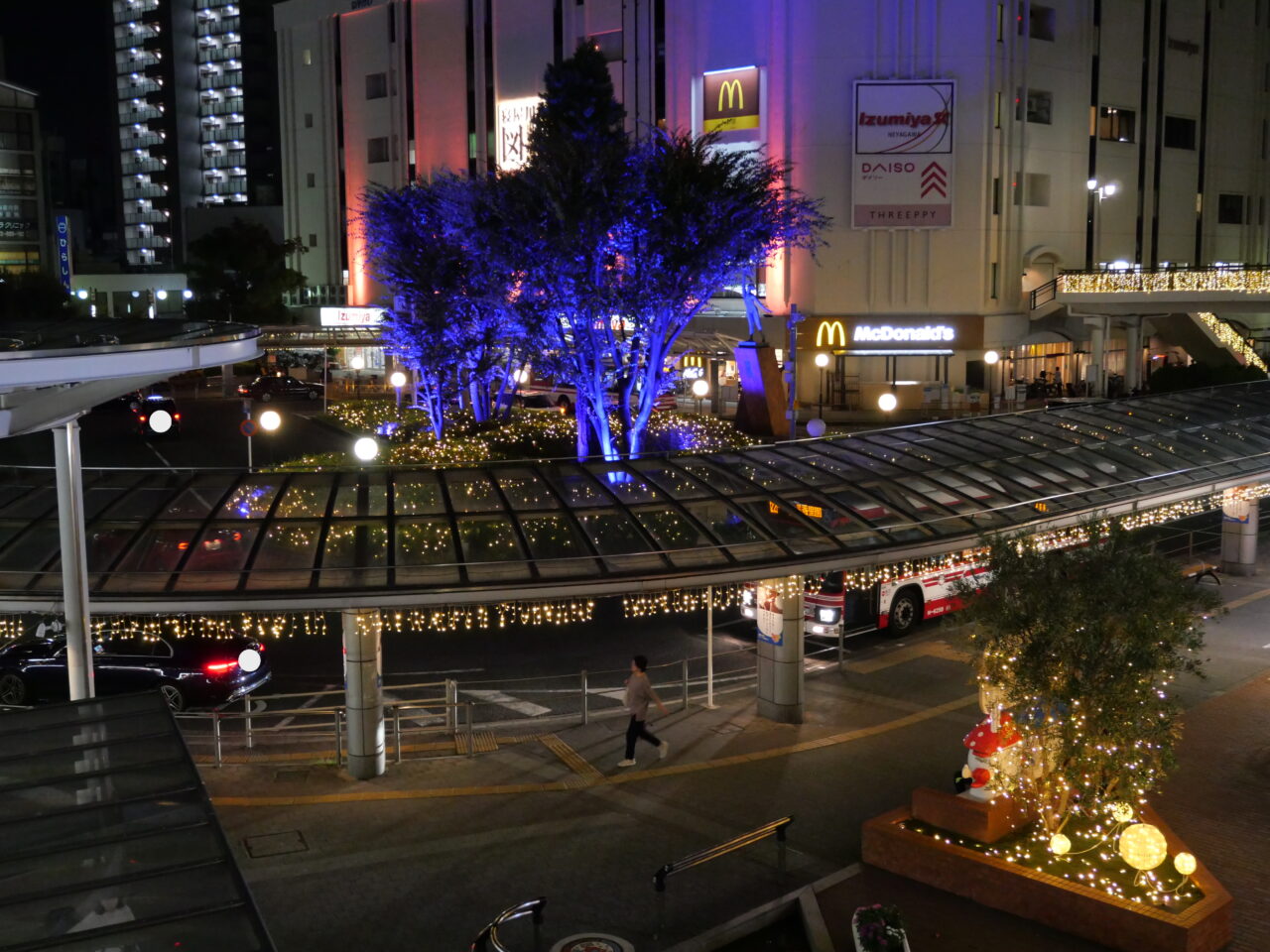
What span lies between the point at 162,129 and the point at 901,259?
98817 millimetres

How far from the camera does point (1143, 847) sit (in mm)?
11336

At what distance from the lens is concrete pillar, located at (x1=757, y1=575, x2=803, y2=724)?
16469mm

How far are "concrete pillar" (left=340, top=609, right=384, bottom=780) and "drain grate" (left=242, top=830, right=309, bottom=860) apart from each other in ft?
5.21

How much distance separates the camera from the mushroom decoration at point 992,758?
12175 mm

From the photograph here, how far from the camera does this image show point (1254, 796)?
1426 centimetres

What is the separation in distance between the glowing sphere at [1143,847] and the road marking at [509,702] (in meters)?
8.73

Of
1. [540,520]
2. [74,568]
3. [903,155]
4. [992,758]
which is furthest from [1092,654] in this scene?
[903,155]

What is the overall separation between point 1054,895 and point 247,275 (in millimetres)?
72576

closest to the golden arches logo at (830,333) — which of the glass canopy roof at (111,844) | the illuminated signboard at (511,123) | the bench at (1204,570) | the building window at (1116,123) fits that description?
the building window at (1116,123)

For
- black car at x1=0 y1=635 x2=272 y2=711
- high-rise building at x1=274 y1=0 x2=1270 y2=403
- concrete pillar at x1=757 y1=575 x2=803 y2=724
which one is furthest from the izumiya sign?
black car at x1=0 y1=635 x2=272 y2=711

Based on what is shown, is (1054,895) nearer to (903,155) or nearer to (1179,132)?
(903,155)

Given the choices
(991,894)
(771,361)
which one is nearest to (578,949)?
(991,894)

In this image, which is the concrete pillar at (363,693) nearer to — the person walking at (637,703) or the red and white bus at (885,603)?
the person walking at (637,703)

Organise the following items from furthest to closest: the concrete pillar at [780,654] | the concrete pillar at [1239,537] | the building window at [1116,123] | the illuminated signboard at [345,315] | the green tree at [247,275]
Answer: the green tree at [247,275]
the illuminated signboard at [345,315]
the building window at [1116,123]
the concrete pillar at [1239,537]
the concrete pillar at [780,654]
